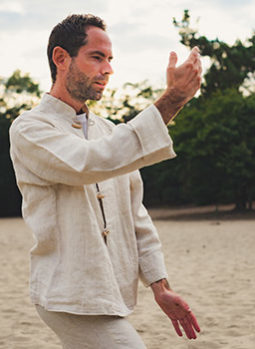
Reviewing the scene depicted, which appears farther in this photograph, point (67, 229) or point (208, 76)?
point (208, 76)

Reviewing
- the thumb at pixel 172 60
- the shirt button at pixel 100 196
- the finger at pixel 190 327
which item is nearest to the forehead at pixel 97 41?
the thumb at pixel 172 60

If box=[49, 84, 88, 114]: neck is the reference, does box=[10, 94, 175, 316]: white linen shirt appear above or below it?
below

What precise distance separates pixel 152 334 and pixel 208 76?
30931 millimetres

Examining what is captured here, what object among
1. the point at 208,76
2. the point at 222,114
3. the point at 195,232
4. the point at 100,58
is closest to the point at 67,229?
the point at 100,58

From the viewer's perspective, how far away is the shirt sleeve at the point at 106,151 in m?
1.61

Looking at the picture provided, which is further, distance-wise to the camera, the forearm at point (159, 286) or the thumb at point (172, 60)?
the forearm at point (159, 286)

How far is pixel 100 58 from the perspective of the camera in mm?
1837

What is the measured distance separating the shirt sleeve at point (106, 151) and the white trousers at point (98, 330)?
0.44 meters

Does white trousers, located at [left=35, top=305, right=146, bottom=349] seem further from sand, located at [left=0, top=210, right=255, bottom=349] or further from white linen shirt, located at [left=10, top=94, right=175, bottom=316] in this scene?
sand, located at [left=0, top=210, right=255, bottom=349]

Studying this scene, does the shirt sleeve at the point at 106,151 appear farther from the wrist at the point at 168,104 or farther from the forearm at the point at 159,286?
the forearm at the point at 159,286

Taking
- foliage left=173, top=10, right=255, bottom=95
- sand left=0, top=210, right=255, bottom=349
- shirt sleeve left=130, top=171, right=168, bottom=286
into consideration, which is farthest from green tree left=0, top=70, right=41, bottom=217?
shirt sleeve left=130, top=171, right=168, bottom=286

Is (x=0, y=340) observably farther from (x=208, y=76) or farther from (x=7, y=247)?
(x=208, y=76)

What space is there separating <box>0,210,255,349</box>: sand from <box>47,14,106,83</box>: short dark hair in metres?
3.52

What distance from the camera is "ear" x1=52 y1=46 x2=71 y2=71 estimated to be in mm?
1850
